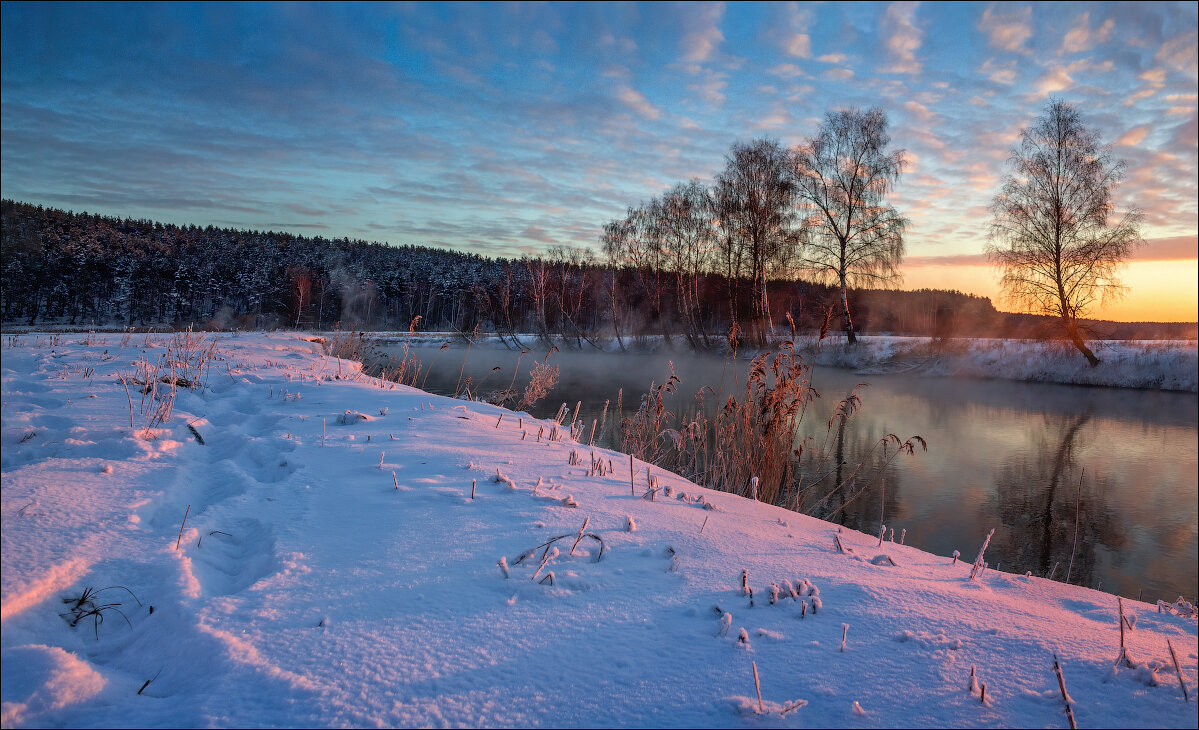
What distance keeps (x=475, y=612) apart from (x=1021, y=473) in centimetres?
1038

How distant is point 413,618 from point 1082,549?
25.1ft

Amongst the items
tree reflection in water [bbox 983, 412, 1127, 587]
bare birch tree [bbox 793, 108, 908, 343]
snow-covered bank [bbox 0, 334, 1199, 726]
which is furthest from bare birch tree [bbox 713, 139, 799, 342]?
snow-covered bank [bbox 0, 334, 1199, 726]

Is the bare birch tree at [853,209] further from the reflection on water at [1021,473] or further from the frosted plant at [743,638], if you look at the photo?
the frosted plant at [743,638]

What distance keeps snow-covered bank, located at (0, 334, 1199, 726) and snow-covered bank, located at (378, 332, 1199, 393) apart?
15.1 m

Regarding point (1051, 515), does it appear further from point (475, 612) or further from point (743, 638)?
point (475, 612)

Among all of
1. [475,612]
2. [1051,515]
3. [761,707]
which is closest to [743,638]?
[761,707]

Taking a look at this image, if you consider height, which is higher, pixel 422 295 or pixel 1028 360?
pixel 422 295

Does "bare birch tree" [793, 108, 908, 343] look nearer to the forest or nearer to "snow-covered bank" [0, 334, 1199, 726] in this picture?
the forest

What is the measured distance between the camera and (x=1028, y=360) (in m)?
20.3

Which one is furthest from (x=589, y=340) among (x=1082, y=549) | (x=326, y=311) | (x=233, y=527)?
(x=326, y=311)

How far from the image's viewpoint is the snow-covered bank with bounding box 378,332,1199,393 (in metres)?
17.4

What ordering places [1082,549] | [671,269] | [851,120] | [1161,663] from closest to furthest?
[1161,663], [1082,549], [851,120], [671,269]

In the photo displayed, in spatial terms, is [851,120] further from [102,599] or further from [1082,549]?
[102,599]

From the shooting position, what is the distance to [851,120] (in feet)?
74.1
